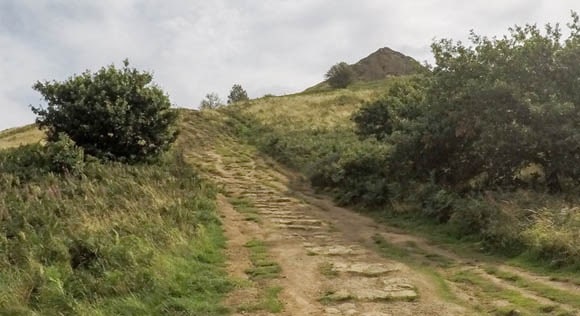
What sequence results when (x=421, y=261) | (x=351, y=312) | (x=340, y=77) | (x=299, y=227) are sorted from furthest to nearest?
(x=340, y=77)
(x=299, y=227)
(x=421, y=261)
(x=351, y=312)

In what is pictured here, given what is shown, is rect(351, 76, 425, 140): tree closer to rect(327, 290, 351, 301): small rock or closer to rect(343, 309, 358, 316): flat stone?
rect(327, 290, 351, 301): small rock

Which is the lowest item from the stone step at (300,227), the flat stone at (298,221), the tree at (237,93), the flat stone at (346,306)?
the flat stone at (346,306)

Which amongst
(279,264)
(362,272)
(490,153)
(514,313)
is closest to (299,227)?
(279,264)

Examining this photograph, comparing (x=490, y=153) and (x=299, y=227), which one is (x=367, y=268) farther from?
(x=490, y=153)

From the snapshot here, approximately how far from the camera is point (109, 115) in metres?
18.5

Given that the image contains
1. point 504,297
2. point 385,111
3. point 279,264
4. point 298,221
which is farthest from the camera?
point 385,111

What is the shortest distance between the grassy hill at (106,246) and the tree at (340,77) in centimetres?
5049

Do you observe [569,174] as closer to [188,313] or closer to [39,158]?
[188,313]

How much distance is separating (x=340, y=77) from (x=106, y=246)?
189 ft

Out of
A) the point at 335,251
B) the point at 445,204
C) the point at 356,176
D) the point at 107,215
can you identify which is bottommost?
the point at 335,251

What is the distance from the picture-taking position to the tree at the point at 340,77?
214ft

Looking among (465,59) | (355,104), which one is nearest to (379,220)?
(465,59)

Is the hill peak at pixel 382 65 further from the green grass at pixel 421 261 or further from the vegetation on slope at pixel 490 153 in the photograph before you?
the green grass at pixel 421 261

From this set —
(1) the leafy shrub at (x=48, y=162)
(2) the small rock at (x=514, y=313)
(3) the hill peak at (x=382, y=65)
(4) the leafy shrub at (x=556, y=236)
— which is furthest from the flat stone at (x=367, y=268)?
(3) the hill peak at (x=382, y=65)
